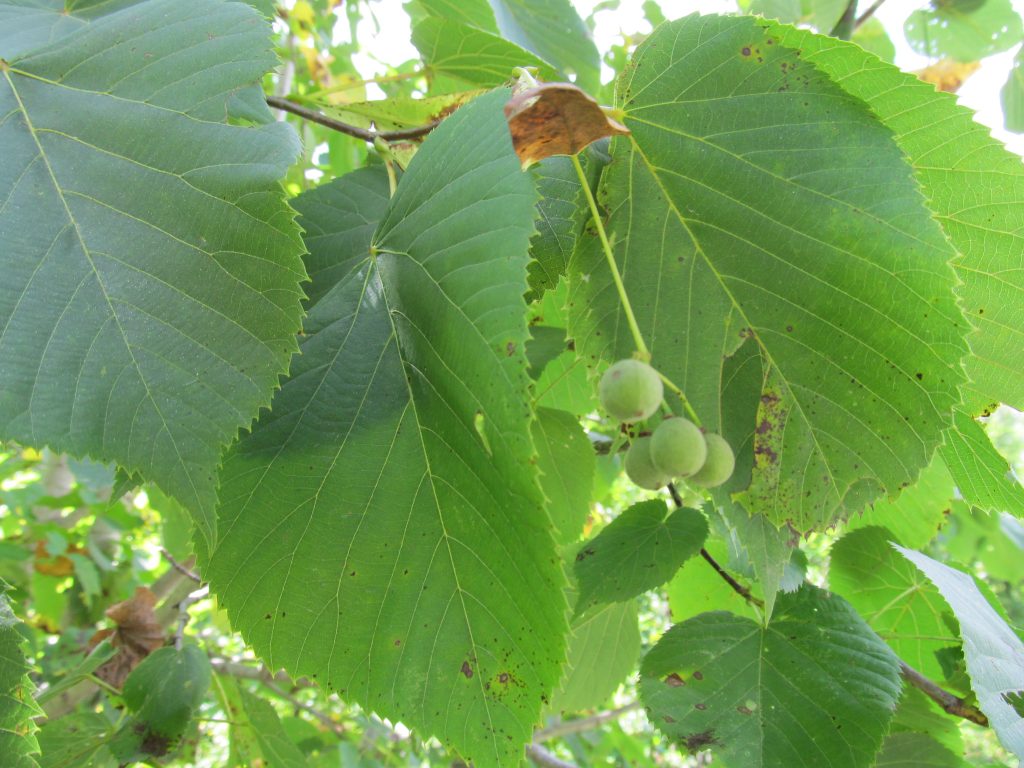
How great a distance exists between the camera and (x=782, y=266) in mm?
1072

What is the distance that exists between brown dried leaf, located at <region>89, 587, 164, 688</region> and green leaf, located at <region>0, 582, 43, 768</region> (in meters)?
1.37

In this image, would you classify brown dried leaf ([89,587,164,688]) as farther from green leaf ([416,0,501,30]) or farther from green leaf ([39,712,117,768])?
green leaf ([416,0,501,30])

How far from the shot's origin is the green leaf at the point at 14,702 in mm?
993

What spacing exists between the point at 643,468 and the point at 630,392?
0.17 meters

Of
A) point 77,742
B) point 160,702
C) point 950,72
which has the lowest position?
point 77,742

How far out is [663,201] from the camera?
3.67ft

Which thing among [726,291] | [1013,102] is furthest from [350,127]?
[1013,102]

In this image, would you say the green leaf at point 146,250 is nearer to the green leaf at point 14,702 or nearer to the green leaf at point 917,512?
the green leaf at point 14,702

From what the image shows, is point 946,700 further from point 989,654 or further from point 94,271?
point 94,271

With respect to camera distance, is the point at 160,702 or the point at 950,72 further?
the point at 950,72

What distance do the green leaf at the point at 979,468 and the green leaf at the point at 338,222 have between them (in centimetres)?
95

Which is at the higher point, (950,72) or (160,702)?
(950,72)

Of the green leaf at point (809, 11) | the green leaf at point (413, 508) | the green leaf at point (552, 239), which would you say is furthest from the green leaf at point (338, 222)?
the green leaf at point (809, 11)

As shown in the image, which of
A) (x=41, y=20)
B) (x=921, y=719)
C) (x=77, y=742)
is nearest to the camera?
(x=41, y=20)
